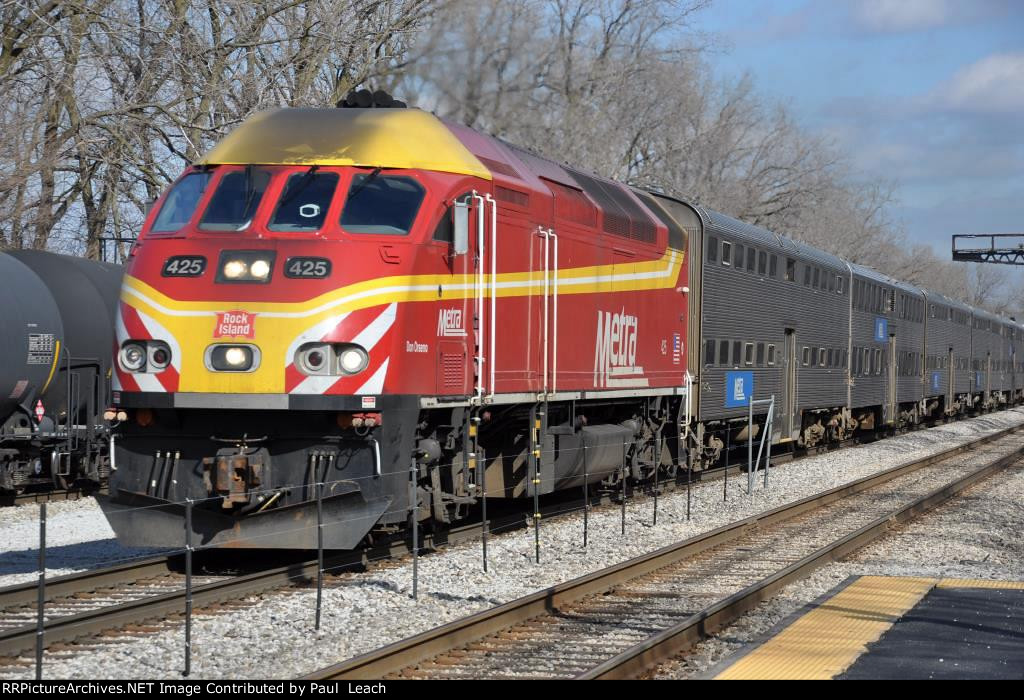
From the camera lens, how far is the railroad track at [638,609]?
8.30 m

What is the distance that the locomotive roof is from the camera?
39.2 ft

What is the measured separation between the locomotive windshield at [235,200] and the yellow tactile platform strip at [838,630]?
238 inches

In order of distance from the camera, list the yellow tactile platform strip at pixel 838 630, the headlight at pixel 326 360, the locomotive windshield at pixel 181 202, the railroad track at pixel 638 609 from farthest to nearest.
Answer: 1. the locomotive windshield at pixel 181 202
2. the headlight at pixel 326 360
3. the railroad track at pixel 638 609
4. the yellow tactile platform strip at pixel 838 630

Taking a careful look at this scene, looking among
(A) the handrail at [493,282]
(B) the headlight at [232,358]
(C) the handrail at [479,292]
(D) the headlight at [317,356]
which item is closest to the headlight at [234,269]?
(B) the headlight at [232,358]

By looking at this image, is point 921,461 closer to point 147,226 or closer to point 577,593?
point 577,593

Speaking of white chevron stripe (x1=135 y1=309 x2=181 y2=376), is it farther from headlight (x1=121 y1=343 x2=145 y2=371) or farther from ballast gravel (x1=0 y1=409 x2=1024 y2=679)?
ballast gravel (x1=0 y1=409 x2=1024 y2=679)

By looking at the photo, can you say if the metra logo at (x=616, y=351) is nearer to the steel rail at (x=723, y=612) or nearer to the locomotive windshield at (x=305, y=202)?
the steel rail at (x=723, y=612)

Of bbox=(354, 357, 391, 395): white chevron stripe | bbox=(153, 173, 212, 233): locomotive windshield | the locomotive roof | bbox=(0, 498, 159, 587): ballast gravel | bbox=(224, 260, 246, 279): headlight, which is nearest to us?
bbox=(354, 357, 391, 395): white chevron stripe

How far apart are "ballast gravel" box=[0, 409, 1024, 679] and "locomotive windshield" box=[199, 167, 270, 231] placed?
343 centimetres

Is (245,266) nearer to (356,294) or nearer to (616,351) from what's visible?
(356,294)

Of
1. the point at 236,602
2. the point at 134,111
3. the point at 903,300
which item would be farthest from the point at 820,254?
the point at 236,602

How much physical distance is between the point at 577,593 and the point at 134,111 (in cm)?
1943

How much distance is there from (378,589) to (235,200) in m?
3.84

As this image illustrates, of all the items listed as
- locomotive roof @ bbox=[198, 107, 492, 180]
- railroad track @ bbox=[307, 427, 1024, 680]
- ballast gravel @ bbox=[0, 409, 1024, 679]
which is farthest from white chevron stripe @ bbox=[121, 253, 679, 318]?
railroad track @ bbox=[307, 427, 1024, 680]
